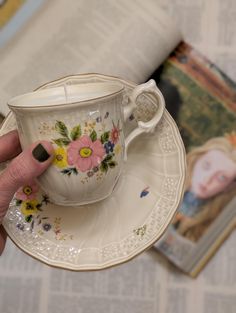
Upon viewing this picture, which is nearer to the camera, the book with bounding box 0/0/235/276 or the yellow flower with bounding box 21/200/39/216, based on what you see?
the yellow flower with bounding box 21/200/39/216

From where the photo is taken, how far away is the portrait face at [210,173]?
54 cm

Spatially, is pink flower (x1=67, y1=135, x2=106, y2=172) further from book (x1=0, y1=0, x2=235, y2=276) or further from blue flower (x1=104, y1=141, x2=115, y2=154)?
book (x1=0, y1=0, x2=235, y2=276)

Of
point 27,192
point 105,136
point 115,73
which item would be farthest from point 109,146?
point 115,73

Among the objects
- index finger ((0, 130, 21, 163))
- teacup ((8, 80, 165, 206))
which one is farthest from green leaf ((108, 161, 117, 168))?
index finger ((0, 130, 21, 163))

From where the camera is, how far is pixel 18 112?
0.32 metres

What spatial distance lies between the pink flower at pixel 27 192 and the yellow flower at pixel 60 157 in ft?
0.26

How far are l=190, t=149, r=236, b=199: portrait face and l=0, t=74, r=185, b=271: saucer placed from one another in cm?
16

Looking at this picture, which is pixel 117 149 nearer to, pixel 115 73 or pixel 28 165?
pixel 28 165

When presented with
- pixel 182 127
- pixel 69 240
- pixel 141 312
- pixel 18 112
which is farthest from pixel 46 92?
pixel 141 312

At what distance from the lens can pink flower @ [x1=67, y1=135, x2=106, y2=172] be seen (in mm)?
320

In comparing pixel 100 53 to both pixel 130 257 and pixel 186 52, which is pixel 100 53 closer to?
pixel 186 52

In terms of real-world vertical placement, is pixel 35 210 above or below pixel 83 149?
below

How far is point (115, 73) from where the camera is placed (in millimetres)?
523

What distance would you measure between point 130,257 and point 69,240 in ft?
0.21
